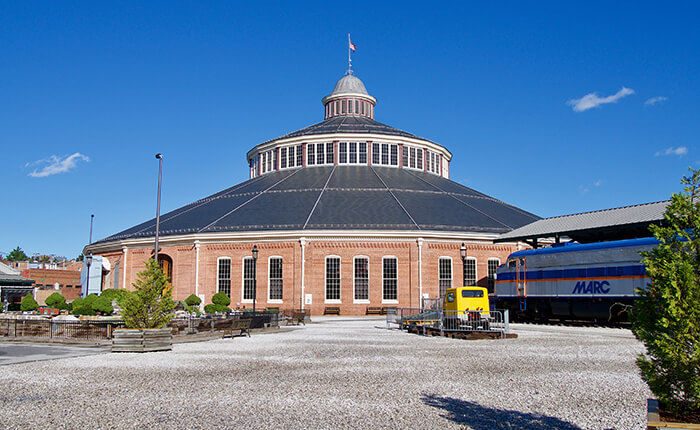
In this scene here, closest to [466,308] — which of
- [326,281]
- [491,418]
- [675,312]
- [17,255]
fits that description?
[326,281]

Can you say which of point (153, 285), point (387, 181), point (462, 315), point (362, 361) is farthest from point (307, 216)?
point (362, 361)

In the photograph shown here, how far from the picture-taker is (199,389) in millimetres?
11961

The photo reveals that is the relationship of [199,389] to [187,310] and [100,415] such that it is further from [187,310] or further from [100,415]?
[187,310]

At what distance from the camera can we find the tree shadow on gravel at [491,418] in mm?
8922

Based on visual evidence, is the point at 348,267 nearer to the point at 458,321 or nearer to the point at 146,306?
the point at 458,321

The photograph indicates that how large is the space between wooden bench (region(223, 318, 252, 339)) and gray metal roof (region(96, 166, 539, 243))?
64.1 ft

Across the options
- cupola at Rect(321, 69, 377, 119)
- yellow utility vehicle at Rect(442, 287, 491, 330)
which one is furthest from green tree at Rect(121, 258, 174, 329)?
cupola at Rect(321, 69, 377, 119)

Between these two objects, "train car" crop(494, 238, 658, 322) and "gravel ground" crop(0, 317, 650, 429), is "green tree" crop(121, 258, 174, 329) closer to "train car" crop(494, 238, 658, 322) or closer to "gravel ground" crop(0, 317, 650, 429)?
"gravel ground" crop(0, 317, 650, 429)

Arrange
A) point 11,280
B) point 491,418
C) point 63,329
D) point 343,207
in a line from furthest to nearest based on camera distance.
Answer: point 11,280 → point 343,207 → point 63,329 → point 491,418

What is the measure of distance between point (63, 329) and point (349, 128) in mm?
41223

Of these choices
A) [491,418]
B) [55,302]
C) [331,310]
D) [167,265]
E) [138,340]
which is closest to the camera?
[491,418]

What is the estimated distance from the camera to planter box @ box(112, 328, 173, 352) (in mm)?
18609

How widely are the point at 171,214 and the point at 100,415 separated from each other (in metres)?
49.5

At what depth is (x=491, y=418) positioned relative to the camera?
9.42m
